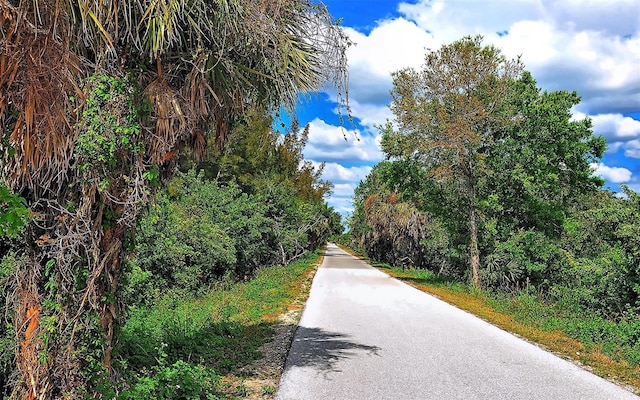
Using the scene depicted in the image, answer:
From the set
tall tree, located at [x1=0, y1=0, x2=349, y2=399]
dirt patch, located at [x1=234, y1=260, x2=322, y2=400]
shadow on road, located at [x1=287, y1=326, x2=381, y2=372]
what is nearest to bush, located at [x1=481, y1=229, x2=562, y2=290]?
dirt patch, located at [x1=234, y1=260, x2=322, y2=400]

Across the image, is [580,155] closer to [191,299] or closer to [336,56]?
[191,299]

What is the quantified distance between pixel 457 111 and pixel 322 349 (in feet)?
51.5

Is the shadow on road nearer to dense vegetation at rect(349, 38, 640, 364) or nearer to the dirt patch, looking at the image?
the dirt patch

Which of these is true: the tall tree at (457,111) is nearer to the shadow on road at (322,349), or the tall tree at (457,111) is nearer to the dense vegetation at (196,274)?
the dense vegetation at (196,274)

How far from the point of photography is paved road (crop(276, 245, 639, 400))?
588cm

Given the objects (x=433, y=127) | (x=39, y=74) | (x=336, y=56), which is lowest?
(x=39, y=74)

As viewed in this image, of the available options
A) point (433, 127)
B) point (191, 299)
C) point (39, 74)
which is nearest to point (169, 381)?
point (39, 74)

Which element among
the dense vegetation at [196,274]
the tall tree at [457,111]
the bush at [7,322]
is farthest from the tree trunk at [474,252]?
the bush at [7,322]

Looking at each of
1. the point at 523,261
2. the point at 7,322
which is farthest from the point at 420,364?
the point at 523,261

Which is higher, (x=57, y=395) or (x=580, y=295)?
(x=580, y=295)

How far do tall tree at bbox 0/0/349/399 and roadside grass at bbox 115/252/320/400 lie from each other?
76cm

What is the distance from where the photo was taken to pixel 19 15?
3.34 metres

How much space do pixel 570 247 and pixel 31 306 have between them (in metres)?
23.1

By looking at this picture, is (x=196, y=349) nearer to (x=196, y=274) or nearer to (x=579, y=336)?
(x=579, y=336)
